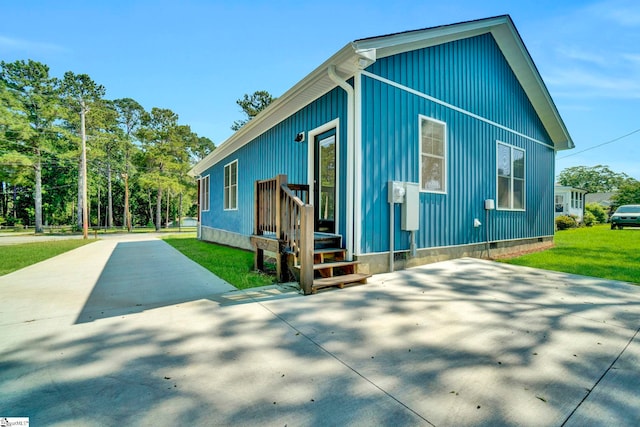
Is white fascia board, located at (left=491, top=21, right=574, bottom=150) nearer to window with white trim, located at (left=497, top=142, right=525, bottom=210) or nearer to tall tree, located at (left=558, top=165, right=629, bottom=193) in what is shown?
window with white trim, located at (left=497, top=142, right=525, bottom=210)

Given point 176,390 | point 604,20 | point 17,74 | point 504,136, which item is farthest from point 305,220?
point 17,74

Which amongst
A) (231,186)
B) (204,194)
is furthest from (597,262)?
(204,194)

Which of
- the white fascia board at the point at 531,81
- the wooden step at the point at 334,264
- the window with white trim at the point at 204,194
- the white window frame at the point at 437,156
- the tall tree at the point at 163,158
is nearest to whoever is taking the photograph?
the wooden step at the point at 334,264

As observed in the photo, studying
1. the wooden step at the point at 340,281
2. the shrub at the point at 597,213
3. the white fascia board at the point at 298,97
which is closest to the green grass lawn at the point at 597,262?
the wooden step at the point at 340,281

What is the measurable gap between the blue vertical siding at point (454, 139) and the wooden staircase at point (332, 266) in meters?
0.39

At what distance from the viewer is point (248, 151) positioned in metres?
8.91

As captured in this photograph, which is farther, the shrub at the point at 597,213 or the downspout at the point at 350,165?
the shrub at the point at 597,213

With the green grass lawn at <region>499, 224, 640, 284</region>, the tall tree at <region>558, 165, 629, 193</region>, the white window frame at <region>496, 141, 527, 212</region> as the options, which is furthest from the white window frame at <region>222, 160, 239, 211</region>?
the tall tree at <region>558, 165, 629, 193</region>

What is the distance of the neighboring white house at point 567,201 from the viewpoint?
76.7 feet

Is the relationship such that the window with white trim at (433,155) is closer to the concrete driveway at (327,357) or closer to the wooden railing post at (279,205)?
the concrete driveway at (327,357)

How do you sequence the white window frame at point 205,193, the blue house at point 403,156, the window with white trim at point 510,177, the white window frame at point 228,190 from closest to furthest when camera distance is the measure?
the blue house at point 403,156, the window with white trim at point 510,177, the white window frame at point 228,190, the white window frame at point 205,193

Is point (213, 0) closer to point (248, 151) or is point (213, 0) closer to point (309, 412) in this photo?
point (248, 151)

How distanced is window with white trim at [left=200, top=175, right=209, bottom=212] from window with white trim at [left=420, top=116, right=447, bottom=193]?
10.3 meters

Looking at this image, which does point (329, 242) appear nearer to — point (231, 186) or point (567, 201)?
point (231, 186)
